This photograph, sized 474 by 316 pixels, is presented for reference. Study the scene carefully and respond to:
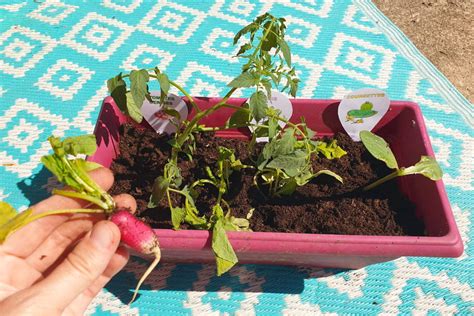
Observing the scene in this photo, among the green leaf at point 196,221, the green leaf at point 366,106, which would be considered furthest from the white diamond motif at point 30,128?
the green leaf at point 366,106

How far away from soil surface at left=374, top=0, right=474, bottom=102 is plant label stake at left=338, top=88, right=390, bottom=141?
90cm

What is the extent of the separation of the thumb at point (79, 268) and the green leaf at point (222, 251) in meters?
0.21

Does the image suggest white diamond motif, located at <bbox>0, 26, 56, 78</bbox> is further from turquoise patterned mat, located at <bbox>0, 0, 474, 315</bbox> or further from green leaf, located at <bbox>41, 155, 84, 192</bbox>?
green leaf, located at <bbox>41, 155, 84, 192</bbox>

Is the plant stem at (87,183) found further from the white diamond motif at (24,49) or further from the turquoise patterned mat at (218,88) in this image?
the white diamond motif at (24,49)

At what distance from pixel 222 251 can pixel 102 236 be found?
0.82 ft

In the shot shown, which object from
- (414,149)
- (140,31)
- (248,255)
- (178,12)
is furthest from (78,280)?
(178,12)

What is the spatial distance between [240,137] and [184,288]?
0.46 metres

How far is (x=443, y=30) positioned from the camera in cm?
200

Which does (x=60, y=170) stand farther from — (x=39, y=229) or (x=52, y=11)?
(x=52, y=11)

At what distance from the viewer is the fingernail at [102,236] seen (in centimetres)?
69

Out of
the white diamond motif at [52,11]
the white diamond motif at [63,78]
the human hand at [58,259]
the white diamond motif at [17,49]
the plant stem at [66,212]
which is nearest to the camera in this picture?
the human hand at [58,259]

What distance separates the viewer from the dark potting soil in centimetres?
99

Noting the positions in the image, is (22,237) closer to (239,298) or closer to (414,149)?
(239,298)

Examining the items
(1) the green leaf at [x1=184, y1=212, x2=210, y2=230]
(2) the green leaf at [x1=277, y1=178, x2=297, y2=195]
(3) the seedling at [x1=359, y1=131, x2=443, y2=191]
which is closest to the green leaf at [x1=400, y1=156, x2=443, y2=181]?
(3) the seedling at [x1=359, y1=131, x2=443, y2=191]
